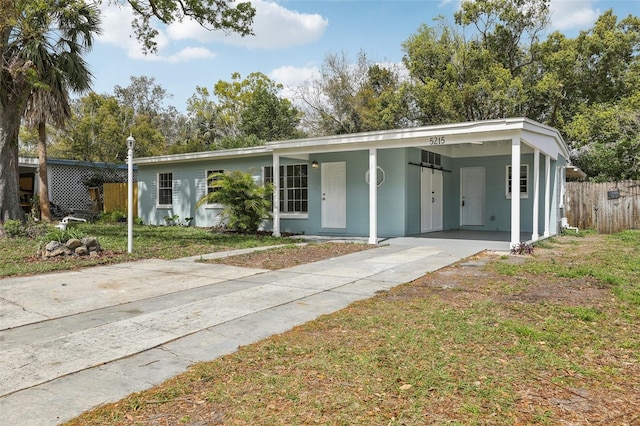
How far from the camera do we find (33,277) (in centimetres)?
682

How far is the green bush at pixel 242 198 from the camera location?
12.4 metres

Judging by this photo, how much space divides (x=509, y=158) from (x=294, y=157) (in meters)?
6.41

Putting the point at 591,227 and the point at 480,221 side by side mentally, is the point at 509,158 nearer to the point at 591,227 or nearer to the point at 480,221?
the point at 480,221

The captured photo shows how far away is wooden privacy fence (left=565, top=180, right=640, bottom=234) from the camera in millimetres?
13977

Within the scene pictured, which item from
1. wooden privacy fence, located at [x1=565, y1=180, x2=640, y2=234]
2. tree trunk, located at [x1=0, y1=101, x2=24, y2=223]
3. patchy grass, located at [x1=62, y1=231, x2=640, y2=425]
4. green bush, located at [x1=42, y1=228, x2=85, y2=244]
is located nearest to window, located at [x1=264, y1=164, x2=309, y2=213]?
green bush, located at [x1=42, y1=228, x2=85, y2=244]

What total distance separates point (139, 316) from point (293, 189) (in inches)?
366

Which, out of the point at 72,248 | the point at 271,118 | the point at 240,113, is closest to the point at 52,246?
the point at 72,248

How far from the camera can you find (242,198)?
496 inches

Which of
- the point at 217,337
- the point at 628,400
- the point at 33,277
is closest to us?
the point at 628,400

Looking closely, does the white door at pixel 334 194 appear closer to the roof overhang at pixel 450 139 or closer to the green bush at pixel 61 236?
the roof overhang at pixel 450 139

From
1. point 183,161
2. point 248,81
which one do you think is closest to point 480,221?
point 183,161

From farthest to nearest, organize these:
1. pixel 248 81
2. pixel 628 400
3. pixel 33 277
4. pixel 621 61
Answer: pixel 248 81 → pixel 621 61 → pixel 33 277 → pixel 628 400

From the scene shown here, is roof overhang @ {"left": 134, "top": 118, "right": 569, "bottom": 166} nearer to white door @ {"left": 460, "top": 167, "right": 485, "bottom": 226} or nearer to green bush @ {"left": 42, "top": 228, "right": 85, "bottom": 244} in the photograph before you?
white door @ {"left": 460, "top": 167, "right": 485, "bottom": 226}

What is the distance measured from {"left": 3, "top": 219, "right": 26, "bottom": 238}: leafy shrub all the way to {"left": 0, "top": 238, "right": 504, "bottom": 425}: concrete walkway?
4583mm
